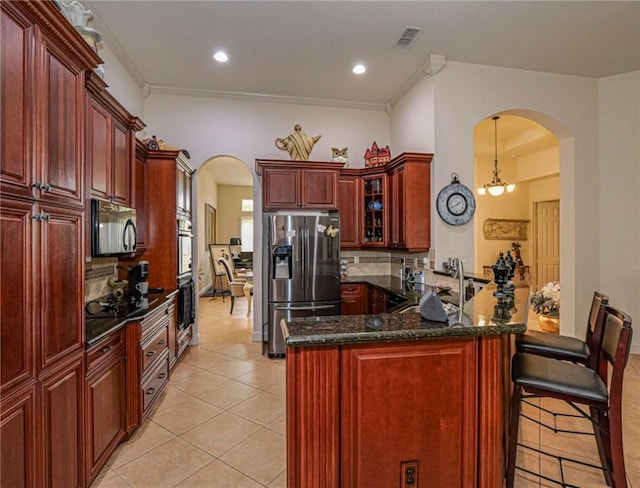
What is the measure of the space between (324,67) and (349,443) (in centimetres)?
383

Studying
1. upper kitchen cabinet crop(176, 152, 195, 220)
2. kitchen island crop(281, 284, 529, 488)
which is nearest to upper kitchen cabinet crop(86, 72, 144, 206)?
upper kitchen cabinet crop(176, 152, 195, 220)

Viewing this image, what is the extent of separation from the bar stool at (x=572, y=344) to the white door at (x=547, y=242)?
6.15 m

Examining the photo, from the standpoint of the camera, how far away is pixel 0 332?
130 centimetres

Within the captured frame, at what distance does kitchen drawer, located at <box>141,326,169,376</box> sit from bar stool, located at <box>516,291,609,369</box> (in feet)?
8.71

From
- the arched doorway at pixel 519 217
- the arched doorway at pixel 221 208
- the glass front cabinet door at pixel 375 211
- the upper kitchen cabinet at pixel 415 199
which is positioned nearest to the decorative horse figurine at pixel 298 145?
the glass front cabinet door at pixel 375 211

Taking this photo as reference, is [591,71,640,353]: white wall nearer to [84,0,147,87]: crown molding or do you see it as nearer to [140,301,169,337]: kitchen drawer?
[140,301,169,337]: kitchen drawer

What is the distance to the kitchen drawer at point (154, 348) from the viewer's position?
257 centimetres

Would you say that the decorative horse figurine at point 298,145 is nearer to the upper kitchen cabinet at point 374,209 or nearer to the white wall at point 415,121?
the upper kitchen cabinet at point 374,209

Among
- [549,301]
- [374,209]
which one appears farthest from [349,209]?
[549,301]

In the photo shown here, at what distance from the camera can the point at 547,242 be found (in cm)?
751

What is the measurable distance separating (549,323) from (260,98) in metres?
5.25

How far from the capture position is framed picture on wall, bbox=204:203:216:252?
28.3 feet

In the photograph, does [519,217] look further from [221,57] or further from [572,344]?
[221,57]

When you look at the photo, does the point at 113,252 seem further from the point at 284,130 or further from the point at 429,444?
the point at 284,130
